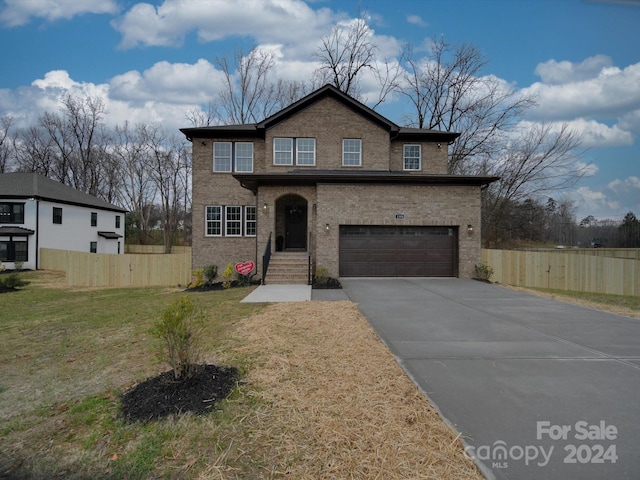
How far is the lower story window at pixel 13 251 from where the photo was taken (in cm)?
2394

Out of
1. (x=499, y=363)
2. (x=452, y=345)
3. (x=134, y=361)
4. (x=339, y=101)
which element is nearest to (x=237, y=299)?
(x=134, y=361)

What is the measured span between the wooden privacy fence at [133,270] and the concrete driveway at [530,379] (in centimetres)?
1204

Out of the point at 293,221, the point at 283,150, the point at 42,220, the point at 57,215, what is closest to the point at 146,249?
the point at 57,215

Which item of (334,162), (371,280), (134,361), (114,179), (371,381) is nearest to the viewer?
(371,381)

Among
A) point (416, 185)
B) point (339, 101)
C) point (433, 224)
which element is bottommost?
point (433, 224)

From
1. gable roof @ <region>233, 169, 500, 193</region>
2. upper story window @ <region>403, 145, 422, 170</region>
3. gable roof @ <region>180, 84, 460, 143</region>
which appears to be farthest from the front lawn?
upper story window @ <region>403, 145, 422, 170</region>

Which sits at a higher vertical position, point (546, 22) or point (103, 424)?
point (546, 22)

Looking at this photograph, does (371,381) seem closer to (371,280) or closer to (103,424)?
(103,424)

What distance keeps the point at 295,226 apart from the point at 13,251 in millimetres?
21852

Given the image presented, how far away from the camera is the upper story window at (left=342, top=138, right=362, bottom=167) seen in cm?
1683

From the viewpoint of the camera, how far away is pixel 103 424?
3.31 metres

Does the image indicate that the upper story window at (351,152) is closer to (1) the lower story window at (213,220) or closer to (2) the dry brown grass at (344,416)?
(1) the lower story window at (213,220)

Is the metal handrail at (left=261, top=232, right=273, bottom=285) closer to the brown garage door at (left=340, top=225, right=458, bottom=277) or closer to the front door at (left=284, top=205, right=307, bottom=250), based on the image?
the front door at (left=284, top=205, right=307, bottom=250)

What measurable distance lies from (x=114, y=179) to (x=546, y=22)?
4840 centimetres
